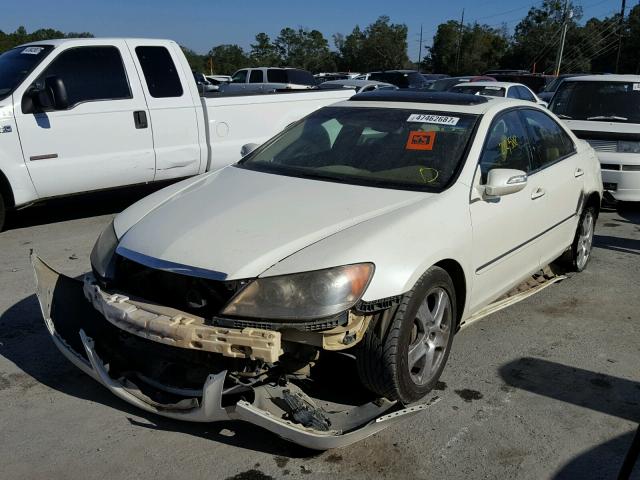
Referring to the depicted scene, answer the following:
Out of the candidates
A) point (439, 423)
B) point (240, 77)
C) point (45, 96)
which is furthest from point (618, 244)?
point (240, 77)

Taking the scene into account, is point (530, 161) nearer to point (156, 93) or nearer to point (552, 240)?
point (552, 240)

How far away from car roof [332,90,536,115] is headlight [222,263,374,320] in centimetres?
186

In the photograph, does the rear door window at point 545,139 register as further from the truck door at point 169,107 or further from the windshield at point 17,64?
the windshield at point 17,64

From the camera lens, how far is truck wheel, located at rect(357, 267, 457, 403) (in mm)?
3057

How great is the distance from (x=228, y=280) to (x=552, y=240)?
2879 millimetres

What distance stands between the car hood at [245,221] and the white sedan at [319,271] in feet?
0.04

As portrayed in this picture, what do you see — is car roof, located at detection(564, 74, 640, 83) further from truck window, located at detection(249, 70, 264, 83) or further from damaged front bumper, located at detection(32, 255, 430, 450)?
truck window, located at detection(249, 70, 264, 83)

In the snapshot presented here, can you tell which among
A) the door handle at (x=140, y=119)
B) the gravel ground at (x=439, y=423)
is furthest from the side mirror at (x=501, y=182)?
the door handle at (x=140, y=119)

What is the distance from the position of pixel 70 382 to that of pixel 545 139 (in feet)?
12.1

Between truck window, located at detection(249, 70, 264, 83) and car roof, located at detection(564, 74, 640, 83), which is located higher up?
car roof, located at detection(564, 74, 640, 83)

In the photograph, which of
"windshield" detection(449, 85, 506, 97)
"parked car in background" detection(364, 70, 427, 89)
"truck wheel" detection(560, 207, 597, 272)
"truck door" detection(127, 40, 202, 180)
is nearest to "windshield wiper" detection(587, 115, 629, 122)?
"truck wheel" detection(560, 207, 597, 272)

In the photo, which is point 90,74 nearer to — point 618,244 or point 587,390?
point 587,390

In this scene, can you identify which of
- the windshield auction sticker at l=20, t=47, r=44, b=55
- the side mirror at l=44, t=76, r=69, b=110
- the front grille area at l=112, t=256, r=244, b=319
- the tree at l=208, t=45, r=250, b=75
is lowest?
the tree at l=208, t=45, r=250, b=75

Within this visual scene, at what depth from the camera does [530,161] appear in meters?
4.50
